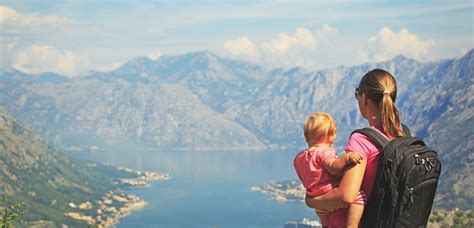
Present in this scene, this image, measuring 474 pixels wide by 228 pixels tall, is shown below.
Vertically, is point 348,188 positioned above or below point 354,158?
below

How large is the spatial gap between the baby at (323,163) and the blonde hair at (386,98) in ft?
1.04

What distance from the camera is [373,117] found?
4.73 meters

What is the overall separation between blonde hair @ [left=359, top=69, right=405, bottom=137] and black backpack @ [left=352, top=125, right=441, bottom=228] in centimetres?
12

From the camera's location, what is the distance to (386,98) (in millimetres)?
4605

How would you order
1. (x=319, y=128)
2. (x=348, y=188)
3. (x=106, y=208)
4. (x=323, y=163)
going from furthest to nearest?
(x=106, y=208) → (x=319, y=128) → (x=323, y=163) → (x=348, y=188)

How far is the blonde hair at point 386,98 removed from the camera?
15.1 ft

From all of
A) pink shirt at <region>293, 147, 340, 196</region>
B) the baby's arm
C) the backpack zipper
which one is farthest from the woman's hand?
the backpack zipper

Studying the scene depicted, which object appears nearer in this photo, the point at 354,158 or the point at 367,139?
the point at 354,158

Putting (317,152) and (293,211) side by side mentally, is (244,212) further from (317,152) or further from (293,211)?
(317,152)

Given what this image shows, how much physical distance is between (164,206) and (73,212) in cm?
2481

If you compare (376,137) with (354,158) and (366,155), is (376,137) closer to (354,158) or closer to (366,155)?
(366,155)

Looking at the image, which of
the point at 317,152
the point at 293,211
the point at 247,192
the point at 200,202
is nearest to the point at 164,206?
the point at 200,202

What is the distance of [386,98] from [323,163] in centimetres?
56

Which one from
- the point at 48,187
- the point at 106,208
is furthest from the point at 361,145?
the point at 48,187
